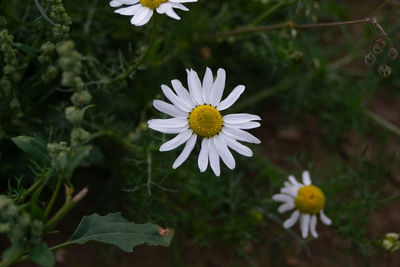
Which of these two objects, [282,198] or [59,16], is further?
[282,198]

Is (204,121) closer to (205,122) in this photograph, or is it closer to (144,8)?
(205,122)

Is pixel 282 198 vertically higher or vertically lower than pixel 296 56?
lower

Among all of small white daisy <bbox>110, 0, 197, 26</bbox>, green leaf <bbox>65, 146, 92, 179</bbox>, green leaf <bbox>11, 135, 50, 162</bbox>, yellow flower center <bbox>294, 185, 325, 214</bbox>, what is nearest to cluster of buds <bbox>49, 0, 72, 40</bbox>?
small white daisy <bbox>110, 0, 197, 26</bbox>

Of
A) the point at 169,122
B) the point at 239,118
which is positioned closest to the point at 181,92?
the point at 169,122

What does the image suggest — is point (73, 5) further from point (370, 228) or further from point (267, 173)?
point (370, 228)

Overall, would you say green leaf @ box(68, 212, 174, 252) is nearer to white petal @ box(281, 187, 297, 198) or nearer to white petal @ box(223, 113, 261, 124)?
white petal @ box(223, 113, 261, 124)

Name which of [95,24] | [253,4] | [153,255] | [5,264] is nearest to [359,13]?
[253,4]

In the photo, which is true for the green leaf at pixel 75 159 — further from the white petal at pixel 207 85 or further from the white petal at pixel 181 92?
the white petal at pixel 207 85

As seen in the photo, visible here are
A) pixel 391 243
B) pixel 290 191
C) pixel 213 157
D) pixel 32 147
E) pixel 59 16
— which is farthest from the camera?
pixel 290 191
